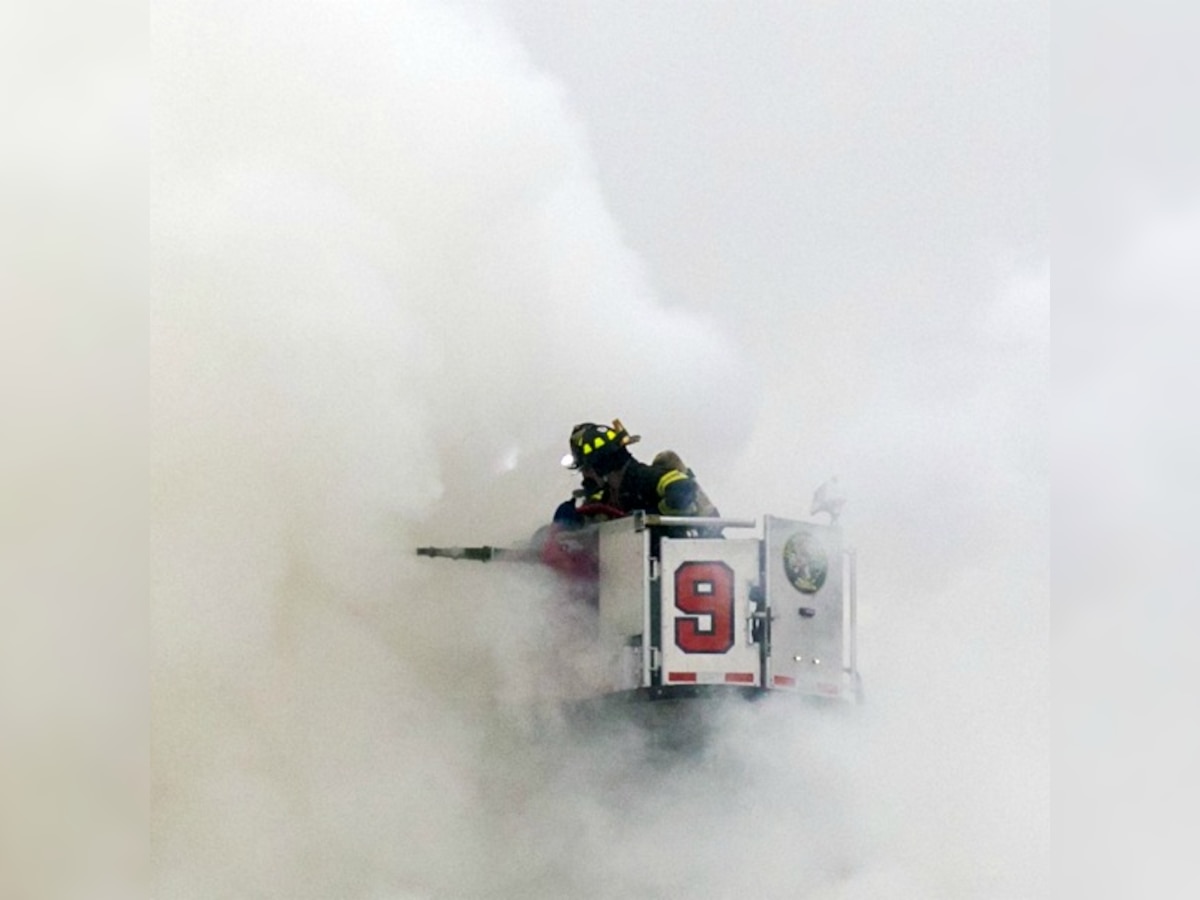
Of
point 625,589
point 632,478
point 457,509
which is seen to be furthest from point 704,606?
point 457,509

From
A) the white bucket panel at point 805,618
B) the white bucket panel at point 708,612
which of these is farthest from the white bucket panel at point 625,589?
the white bucket panel at point 805,618

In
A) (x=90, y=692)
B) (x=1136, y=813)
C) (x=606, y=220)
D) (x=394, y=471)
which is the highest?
(x=606, y=220)

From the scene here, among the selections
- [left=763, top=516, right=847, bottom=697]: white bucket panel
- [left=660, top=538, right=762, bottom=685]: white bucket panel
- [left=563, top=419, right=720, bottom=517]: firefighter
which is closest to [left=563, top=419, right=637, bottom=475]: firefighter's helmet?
[left=563, top=419, right=720, bottom=517]: firefighter

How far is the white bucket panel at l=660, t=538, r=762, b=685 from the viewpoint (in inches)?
80.6

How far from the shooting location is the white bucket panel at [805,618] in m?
2.05

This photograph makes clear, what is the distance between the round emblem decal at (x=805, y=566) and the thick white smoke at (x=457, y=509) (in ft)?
0.21

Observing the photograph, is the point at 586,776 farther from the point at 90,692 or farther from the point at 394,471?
the point at 90,692

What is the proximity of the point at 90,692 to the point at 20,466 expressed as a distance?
15.4 inches

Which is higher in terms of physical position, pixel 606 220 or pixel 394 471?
pixel 606 220

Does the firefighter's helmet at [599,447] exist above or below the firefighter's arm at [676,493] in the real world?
above

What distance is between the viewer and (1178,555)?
2031 mm

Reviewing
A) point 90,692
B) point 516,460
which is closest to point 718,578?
point 516,460

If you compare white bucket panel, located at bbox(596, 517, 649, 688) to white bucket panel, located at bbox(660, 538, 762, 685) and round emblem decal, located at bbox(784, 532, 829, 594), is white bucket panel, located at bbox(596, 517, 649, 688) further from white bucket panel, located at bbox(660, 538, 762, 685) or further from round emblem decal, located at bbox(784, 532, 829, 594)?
round emblem decal, located at bbox(784, 532, 829, 594)

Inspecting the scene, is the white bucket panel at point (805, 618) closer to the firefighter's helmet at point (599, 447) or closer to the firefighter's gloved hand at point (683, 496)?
the firefighter's gloved hand at point (683, 496)
